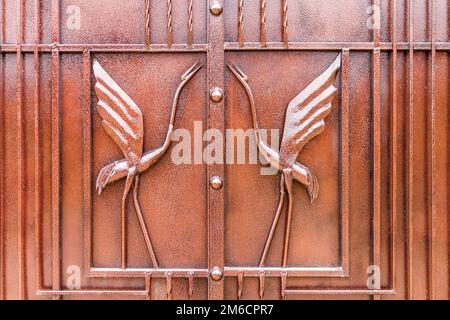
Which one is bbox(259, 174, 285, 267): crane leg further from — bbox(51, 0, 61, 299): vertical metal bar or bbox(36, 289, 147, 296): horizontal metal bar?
bbox(51, 0, 61, 299): vertical metal bar

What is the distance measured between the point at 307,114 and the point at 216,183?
1.10ft

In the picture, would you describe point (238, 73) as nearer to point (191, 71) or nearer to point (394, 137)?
point (191, 71)

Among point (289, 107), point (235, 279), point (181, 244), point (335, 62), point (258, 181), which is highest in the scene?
point (335, 62)

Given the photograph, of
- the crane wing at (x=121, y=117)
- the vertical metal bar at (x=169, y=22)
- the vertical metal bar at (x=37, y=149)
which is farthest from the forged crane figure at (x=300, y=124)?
the vertical metal bar at (x=37, y=149)

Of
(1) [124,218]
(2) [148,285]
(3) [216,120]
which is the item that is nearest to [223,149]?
(3) [216,120]

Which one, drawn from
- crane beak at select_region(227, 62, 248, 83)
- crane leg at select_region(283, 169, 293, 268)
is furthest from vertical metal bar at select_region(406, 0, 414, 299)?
crane beak at select_region(227, 62, 248, 83)

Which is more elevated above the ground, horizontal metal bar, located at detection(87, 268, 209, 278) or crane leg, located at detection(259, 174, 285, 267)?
crane leg, located at detection(259, 174, 285, 267)

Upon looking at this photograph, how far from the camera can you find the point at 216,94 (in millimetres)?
1435

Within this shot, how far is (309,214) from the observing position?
4.80 ft

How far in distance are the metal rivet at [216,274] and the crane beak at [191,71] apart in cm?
57

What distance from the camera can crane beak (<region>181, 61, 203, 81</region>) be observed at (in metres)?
1.45
